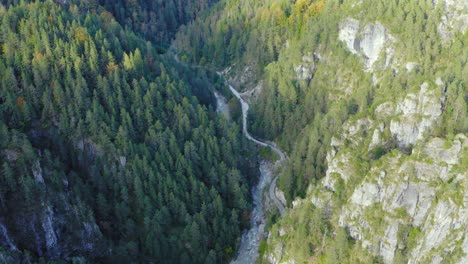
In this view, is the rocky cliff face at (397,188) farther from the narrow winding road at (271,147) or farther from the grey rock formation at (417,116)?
the narrow winding road at (271,147)

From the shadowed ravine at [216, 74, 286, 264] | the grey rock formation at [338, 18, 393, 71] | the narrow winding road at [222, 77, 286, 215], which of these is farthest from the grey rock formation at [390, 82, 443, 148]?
the shadowed ravine at [216, 74, 286, 264]

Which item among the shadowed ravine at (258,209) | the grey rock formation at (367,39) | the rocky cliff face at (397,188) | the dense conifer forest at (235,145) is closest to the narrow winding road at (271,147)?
the shadowed ravine at (258,209)

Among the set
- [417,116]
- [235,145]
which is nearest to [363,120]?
[417,116]

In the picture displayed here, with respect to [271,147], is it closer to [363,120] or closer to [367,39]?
[363,120]

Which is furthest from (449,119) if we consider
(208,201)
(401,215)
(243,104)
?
(243,104)

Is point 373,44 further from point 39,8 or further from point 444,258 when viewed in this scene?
point 39,8

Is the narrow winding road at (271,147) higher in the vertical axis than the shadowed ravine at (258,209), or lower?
higher
